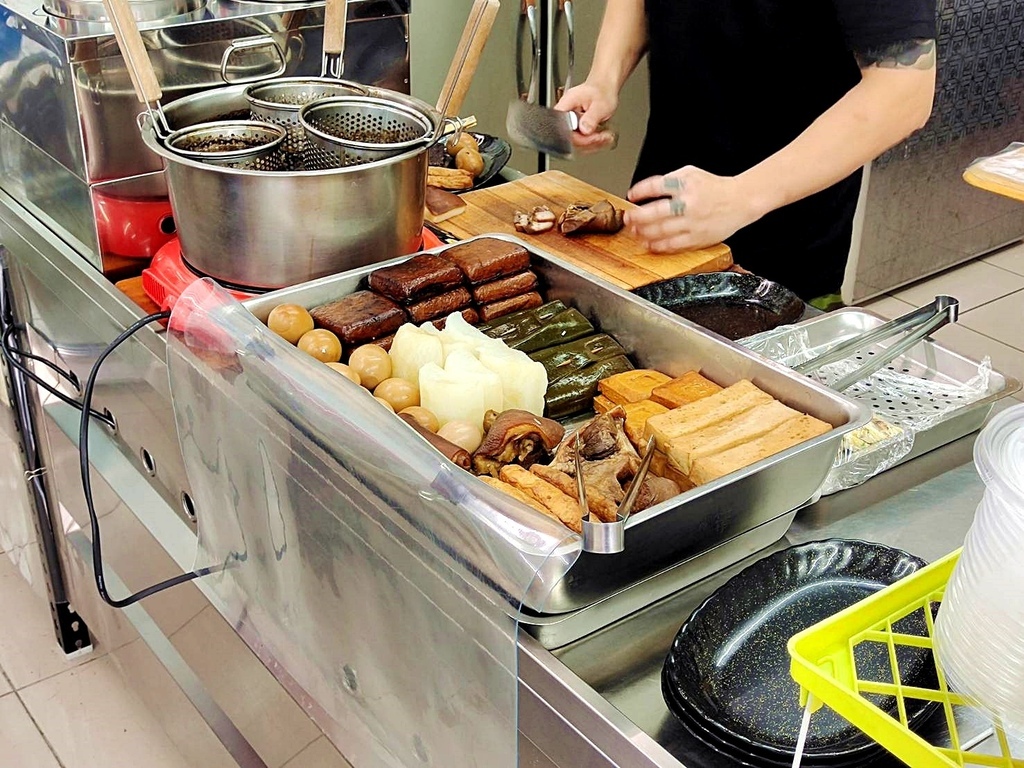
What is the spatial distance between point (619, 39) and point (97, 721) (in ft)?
5.35

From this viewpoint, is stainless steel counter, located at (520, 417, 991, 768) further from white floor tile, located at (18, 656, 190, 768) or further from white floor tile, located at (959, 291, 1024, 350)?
white floor tile, located at (959, 291, 1024, 350)

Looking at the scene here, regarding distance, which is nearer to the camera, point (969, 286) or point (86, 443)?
point (86, 443)

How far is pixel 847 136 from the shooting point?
155 centimetres

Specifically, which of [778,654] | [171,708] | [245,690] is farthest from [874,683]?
[171,708]

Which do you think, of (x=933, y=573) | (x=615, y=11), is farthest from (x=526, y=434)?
(x=615, y=11)

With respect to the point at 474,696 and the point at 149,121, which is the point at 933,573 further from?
the point at 149,121

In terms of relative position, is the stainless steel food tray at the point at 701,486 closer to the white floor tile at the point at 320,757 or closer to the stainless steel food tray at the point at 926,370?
the stainless steel food tray at the point at 926,370

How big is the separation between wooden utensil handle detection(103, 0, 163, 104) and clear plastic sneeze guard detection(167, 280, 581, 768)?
0.25 meters

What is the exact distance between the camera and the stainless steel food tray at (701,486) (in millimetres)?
834

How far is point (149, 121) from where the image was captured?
1.26 meters

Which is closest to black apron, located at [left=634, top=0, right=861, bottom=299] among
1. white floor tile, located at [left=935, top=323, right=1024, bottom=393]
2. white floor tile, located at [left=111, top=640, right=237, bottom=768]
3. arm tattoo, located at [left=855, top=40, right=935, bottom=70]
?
arm tattoo, located at [left=855, top=40, right=935, bottom=70]

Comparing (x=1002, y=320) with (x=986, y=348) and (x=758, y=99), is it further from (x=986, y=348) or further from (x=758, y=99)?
(x=758, y=99)

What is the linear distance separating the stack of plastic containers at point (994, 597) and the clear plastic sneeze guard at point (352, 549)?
274 mm

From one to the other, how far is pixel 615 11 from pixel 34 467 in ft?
4.53
